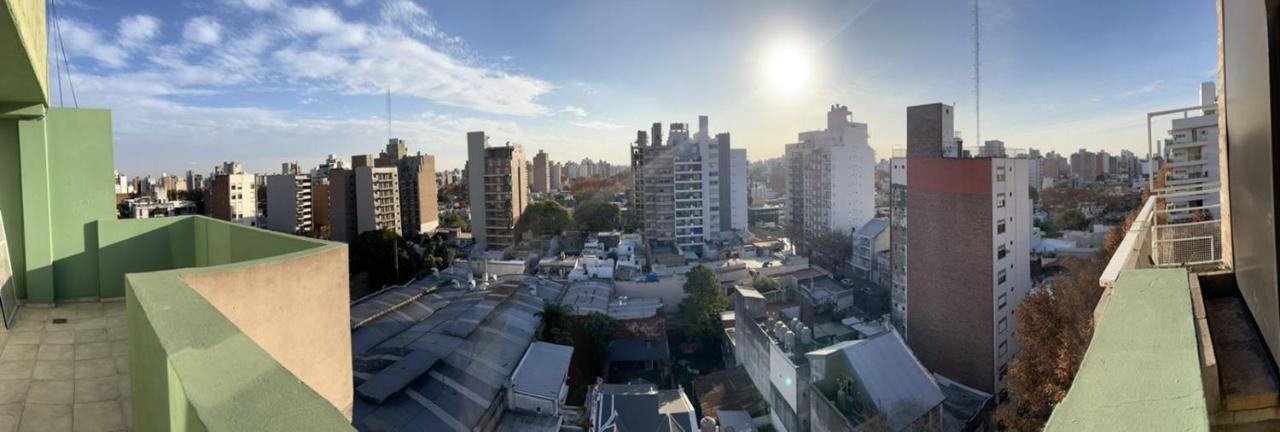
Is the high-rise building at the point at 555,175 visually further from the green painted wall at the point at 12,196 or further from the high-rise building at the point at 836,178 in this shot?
the green painted wall at the point at 12,196

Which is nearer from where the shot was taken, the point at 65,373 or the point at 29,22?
the point at 29,22

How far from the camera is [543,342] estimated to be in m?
11.6

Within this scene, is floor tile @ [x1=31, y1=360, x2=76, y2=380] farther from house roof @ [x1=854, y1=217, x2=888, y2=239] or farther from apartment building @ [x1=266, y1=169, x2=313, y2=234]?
apartment building @ [x1=266, y1=169, x2=313, y2=234]

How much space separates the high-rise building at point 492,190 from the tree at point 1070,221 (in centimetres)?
2101

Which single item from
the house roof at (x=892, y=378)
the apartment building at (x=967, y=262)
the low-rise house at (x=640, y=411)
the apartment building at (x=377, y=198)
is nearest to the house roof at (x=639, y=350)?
the low-rise house at (x=640, y=411)

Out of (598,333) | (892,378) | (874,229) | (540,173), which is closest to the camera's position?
(892,378)

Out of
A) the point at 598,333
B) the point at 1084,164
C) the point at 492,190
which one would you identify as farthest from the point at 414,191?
the point at 1084,164

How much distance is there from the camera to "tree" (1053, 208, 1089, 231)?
72.5 ft

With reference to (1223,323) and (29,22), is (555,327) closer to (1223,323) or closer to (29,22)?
(29,22)

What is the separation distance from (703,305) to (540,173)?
3638cm

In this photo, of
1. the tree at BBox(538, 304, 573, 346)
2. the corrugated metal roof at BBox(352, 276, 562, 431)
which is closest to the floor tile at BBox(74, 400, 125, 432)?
the corrugated metal roof at BBox(352, 276, 562, 431)

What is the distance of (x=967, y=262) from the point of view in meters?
11.2

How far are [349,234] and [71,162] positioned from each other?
72.7 ft

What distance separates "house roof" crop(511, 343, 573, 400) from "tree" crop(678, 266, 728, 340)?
3.72m
